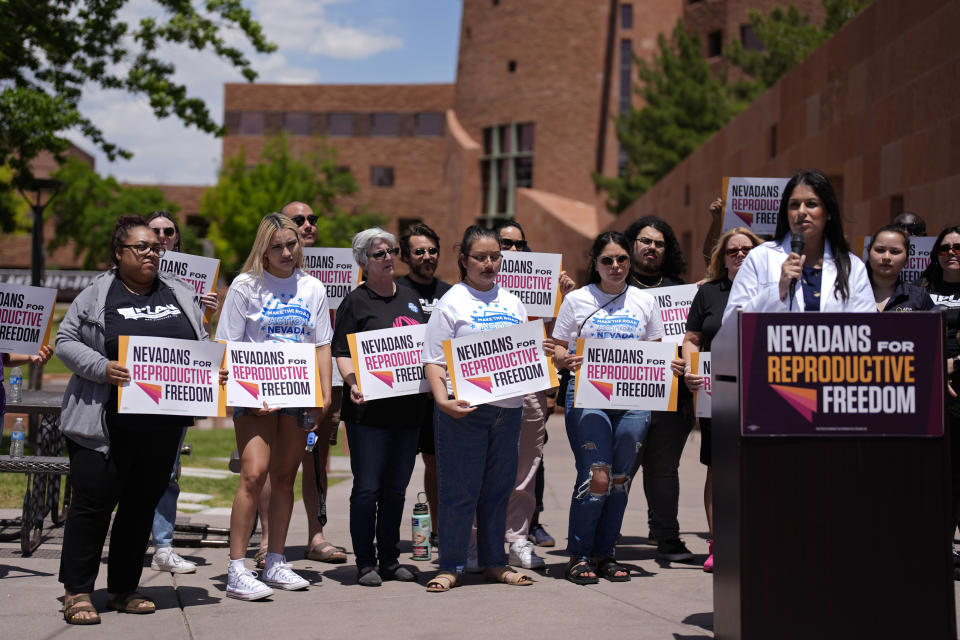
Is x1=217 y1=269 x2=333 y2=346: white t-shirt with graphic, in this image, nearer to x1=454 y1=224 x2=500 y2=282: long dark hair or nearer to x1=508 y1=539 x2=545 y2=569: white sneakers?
x1=454 y1=224 x2=500 y2=282: long dark hair

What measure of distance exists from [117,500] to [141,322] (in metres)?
0.98

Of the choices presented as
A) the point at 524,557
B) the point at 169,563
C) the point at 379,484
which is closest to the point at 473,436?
the point at 379,484

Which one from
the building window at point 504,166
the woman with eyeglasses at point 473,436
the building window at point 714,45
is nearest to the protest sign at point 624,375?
the woman with eyeglasses at point 473,436

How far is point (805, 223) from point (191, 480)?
896 cm

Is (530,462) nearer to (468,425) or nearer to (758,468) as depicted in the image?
(468,425)

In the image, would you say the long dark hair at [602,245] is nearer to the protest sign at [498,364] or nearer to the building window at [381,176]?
the protest sign at [498,364]

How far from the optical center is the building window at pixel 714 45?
48312mm

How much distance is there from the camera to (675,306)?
766cm

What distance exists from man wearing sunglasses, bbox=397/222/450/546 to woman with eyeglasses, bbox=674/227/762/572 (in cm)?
170

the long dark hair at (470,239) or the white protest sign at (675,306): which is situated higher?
the long dark hair at (470,239)

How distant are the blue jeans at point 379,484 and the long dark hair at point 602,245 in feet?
4.97

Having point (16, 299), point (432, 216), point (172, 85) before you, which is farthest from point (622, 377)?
point (432, 216)

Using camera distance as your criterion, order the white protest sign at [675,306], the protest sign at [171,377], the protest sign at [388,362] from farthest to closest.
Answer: the white protest sign at [675,306], the protest sign at [388,362], the protest sign at [171,377]

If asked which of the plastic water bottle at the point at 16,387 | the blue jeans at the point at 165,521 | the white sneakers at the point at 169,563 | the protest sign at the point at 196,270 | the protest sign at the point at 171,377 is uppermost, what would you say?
the protest sign at the point at 196,270
